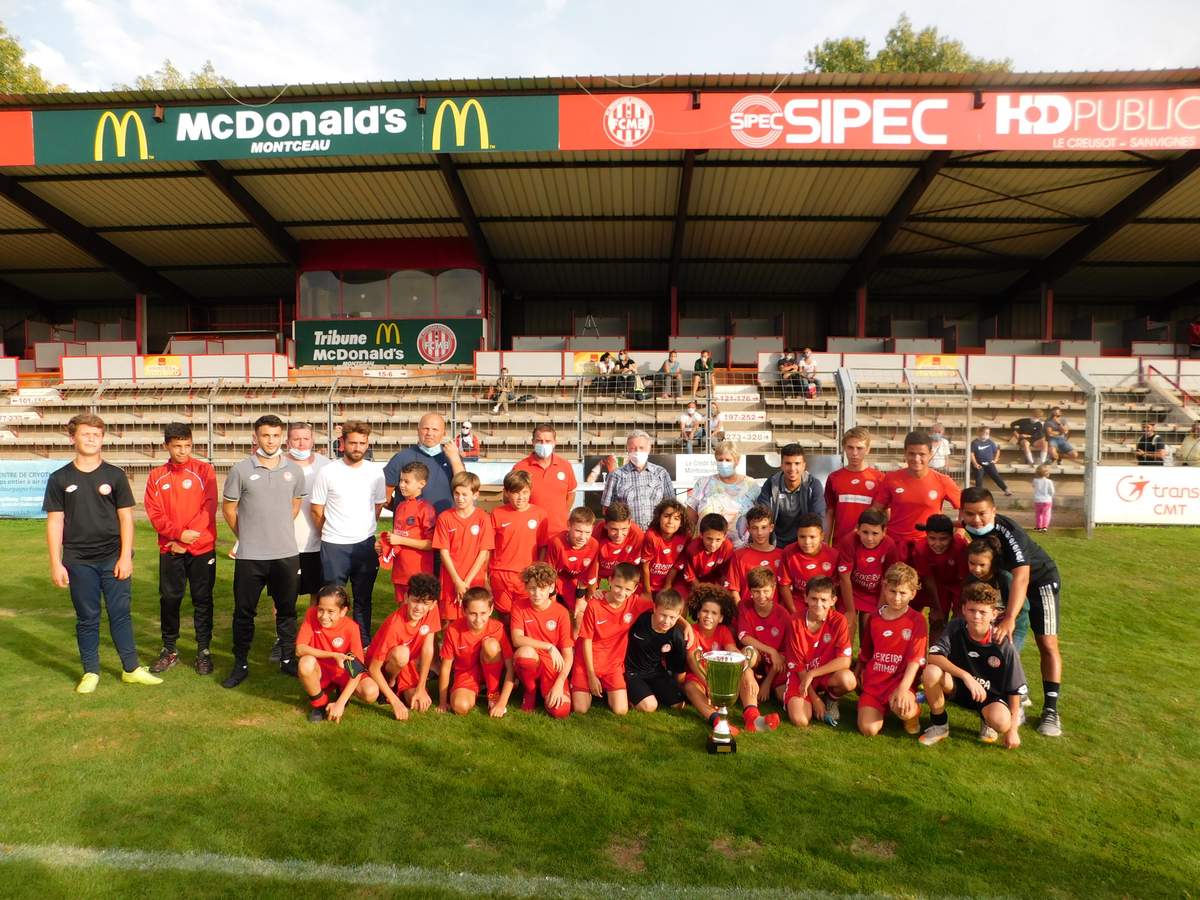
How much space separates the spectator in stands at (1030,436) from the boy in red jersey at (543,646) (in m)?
12.5

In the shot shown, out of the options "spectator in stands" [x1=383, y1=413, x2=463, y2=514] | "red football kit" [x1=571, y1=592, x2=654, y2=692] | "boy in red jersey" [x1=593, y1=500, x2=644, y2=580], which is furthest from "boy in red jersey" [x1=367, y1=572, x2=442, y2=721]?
"boy in red jersey" [x1=593, y1=500, x2=644, y2=580]

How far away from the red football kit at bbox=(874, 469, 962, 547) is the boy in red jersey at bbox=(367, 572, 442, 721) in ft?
12.2

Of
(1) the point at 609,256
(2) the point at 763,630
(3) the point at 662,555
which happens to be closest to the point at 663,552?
(3) the point at 662,555

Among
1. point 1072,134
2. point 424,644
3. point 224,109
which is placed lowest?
point 424,644

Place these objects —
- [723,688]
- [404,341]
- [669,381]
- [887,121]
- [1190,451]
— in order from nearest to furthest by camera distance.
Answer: [723,688], [1190,451], [887,121], [669,381], [404,341]

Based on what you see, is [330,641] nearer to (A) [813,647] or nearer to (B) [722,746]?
(B) [722,746]

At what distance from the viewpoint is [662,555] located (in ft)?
18.1

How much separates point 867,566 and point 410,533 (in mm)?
3629

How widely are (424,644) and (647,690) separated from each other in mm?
1660

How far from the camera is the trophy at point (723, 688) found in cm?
393

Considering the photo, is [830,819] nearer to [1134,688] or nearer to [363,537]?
[1134,688]

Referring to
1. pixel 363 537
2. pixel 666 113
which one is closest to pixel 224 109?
pixel 666 113

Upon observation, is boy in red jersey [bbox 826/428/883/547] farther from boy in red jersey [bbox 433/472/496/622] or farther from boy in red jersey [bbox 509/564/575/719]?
boy in red jersey [bbox 433/472/496/622]

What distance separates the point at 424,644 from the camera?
4.79 meters
